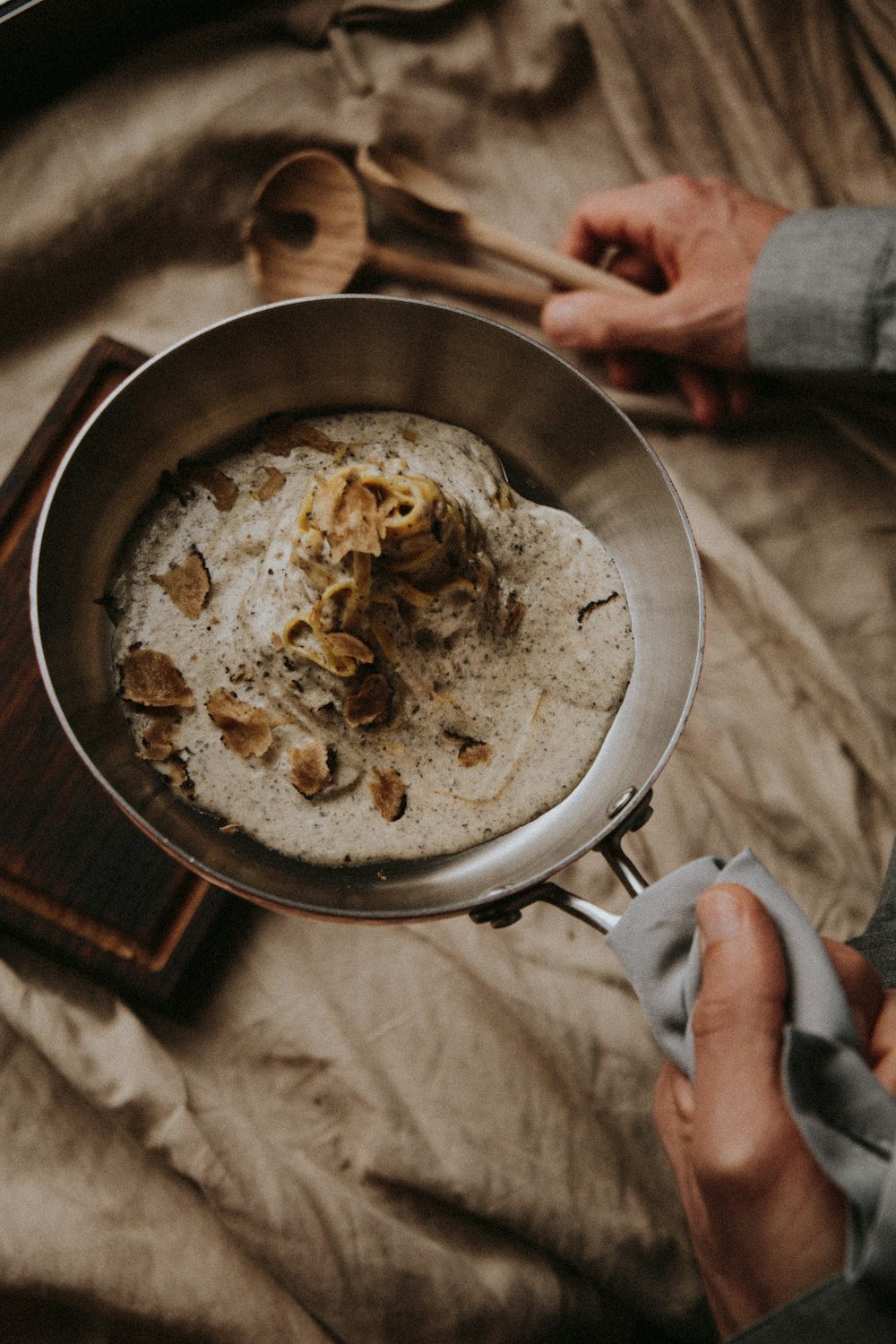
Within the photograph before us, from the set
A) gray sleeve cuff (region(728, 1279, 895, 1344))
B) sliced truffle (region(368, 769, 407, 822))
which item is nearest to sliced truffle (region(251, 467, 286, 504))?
sliced truffle (region(368, 769, 407, 822))

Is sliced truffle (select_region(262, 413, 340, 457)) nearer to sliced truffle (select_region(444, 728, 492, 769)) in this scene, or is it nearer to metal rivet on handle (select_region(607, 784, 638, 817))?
sliced truffle (select_region(444, 728, 492, 769))

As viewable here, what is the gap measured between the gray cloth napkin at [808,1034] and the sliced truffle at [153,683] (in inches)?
14.6

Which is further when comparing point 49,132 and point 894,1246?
point 49,132

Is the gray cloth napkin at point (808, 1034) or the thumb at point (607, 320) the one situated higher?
the thumb at point (607, 320)

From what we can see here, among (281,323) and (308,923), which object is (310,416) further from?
(308,923)

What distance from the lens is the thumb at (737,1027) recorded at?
576 millimetres

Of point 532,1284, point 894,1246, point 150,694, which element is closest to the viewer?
point 894,1246

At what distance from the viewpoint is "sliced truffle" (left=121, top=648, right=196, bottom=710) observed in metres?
0.74

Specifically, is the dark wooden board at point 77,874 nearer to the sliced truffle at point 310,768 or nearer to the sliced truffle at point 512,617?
the sliced truffle at point 310,768

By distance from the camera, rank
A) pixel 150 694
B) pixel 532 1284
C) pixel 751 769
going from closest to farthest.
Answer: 1. pixel 150 694
2. pixel 532 1284
3. pixel 751 769

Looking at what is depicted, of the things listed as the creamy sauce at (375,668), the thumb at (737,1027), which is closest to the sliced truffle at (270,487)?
the creamy sauce at (375,668)

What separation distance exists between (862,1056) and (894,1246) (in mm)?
111

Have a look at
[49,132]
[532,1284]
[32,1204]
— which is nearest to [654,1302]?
[532,1284]

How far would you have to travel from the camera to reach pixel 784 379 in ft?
3.29
